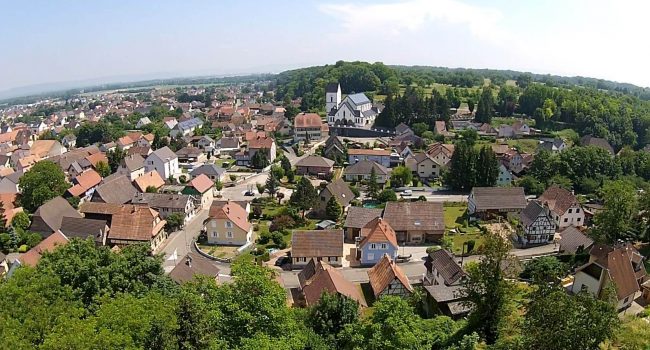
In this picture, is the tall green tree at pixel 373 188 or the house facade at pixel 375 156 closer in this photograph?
the tall green tree at pixel 373 188

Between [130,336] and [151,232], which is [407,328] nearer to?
[130,336]

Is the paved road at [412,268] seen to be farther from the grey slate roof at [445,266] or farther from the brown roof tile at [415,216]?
the grey slate roof at [445,266]

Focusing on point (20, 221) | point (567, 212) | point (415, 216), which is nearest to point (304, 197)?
point (415, 216)

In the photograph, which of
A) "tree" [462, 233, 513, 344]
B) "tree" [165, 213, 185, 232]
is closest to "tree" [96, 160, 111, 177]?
"tree" [165, 213, 185, 232]

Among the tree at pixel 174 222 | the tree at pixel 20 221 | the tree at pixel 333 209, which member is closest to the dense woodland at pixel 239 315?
the tree at pixel 174 222

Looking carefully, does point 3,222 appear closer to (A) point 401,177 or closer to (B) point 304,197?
(B) point 304,197

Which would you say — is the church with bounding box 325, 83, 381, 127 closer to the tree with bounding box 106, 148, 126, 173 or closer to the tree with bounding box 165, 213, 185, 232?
the tree with bounding box 106, 148, 126, 173

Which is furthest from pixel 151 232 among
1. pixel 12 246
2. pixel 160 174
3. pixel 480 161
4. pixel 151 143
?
pixel 151 143
